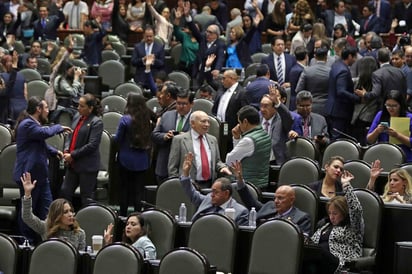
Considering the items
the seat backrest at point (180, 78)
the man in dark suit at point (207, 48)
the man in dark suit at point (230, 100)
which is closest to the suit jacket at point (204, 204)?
the man in dark suit at point (230, 100)

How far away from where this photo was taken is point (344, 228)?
11.1 meters

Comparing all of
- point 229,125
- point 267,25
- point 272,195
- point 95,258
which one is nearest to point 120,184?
point 229,125

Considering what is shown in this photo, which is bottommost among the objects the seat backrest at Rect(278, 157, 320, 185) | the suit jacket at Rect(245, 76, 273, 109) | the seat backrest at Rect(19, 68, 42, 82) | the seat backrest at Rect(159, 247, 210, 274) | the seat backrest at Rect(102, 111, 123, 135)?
the seat backrest at Rect(159, 247, 210, 274)

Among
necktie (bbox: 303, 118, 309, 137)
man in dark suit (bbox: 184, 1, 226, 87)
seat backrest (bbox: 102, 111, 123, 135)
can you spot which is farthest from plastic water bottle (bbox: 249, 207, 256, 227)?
man in dark suit (bbox: 184, 1, 226, 87)

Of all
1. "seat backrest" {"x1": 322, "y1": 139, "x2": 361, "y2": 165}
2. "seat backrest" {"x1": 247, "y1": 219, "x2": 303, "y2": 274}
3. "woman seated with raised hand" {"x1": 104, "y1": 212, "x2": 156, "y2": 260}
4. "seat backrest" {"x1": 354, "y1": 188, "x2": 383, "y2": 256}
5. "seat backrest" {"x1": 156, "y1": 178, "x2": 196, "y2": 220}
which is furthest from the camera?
"seat backrest" {"x1": 322, "y1": 139, "x2": 361, "y2": 165}

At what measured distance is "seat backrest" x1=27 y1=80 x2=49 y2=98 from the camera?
17.2m

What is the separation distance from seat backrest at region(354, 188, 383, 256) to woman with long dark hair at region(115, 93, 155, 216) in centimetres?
271

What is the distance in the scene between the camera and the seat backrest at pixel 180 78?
18.0 metres

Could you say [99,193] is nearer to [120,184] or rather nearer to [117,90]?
[120,184]

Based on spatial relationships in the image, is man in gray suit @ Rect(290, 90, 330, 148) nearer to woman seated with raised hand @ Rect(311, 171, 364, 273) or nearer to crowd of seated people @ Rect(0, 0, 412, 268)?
crowd of seated people @ Rect(0, 0, 412, 268)

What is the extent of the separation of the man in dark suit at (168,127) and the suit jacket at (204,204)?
128 centimetres

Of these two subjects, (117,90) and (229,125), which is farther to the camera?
(117,90)

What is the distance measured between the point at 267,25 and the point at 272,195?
9008 mm

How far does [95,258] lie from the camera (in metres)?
10.7
